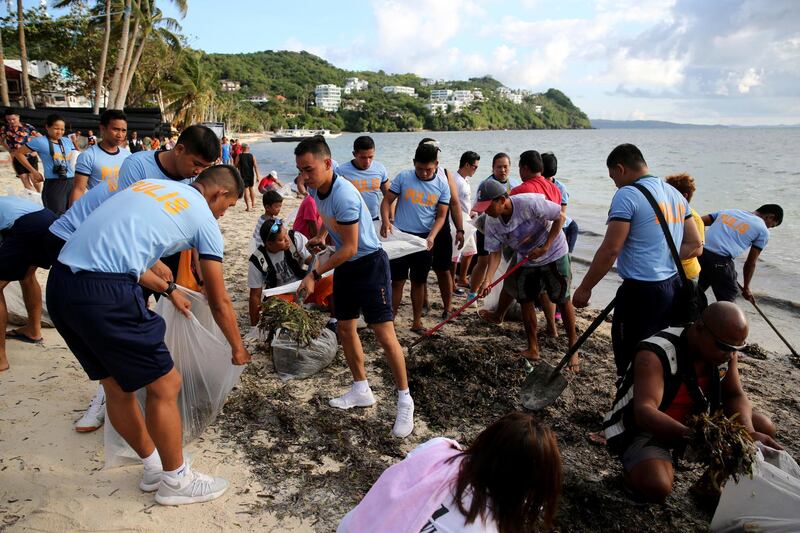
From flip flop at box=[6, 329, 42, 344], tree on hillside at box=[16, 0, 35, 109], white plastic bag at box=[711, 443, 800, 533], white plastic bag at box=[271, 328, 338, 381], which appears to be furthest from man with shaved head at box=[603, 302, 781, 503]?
tree on hillside at box=[16, 0, 35, 109]

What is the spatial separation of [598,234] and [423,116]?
97132 mm

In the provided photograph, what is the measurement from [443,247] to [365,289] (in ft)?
7.13

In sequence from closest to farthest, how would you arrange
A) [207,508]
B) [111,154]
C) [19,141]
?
[207,508] < [111,154] < [19,141]

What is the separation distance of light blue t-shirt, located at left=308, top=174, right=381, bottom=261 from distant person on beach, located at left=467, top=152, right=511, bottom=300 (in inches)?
105

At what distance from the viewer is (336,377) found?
13.2 feet

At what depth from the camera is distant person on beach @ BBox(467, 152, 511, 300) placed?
594cm

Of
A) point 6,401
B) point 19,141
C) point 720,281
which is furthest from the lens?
point 19,141

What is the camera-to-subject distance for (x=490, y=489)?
1.29 meters

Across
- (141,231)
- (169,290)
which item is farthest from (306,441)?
(141,231)

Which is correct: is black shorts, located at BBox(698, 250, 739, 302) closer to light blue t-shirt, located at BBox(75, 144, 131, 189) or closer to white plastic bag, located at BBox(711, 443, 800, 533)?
white plastic bag, located at BBox(711, 443, 800, 533)

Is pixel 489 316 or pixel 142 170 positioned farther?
pixel 489 316

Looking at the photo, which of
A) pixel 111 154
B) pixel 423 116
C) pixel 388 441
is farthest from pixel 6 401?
pixel 423 116

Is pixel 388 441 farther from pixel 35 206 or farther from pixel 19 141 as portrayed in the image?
pixel 19 141

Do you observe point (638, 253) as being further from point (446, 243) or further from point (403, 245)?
point (446, 243)
